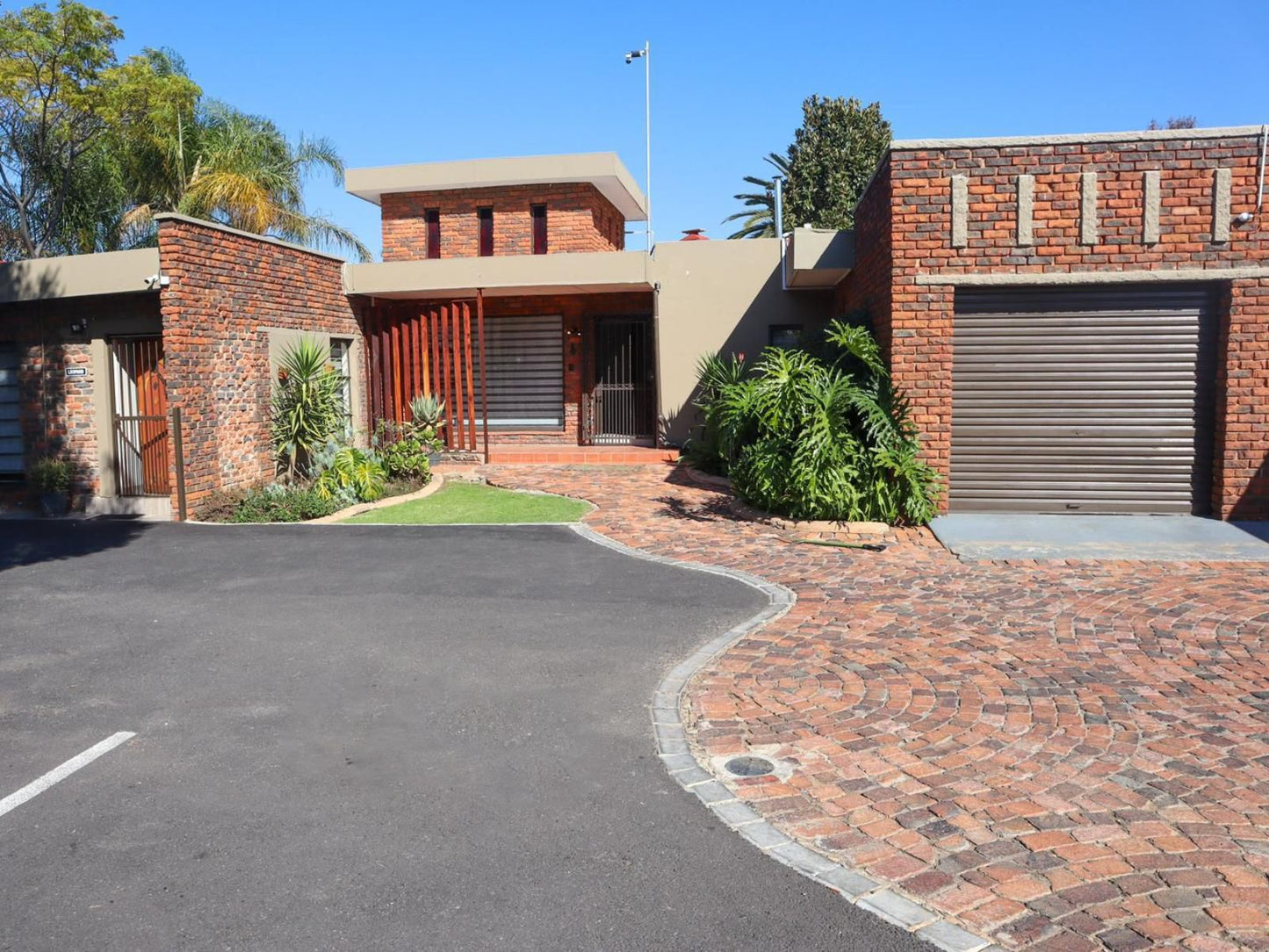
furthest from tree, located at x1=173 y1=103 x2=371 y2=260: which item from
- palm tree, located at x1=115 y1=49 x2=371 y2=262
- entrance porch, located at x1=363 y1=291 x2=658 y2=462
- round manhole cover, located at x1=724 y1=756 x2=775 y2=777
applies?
round manhole cover, located at x1=724 y1=756 x2=775 y2=777

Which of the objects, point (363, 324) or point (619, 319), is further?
point (619, 319)

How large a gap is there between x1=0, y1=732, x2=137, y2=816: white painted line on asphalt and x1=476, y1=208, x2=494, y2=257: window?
17.8m

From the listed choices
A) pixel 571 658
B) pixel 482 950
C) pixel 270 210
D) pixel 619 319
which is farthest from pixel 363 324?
pixel 482 950

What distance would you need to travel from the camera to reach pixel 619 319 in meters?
19.0

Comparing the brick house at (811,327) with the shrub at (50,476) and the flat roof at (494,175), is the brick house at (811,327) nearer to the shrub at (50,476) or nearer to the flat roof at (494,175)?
the shrub at (50,476)

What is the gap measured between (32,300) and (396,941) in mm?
13707

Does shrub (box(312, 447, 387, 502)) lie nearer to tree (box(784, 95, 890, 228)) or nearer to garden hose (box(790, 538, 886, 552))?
garden hose (box(790, 538, 886, 552))

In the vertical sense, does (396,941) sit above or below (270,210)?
below

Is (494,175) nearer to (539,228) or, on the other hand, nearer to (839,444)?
(539,228)

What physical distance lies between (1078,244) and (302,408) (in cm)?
1033

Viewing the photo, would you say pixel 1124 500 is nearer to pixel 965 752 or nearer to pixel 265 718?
pixel 965 752

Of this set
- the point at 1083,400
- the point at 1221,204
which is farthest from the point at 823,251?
the point at 1221,204

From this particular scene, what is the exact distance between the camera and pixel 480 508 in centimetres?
1285

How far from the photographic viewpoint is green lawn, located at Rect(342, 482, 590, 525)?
12188 millimetres
